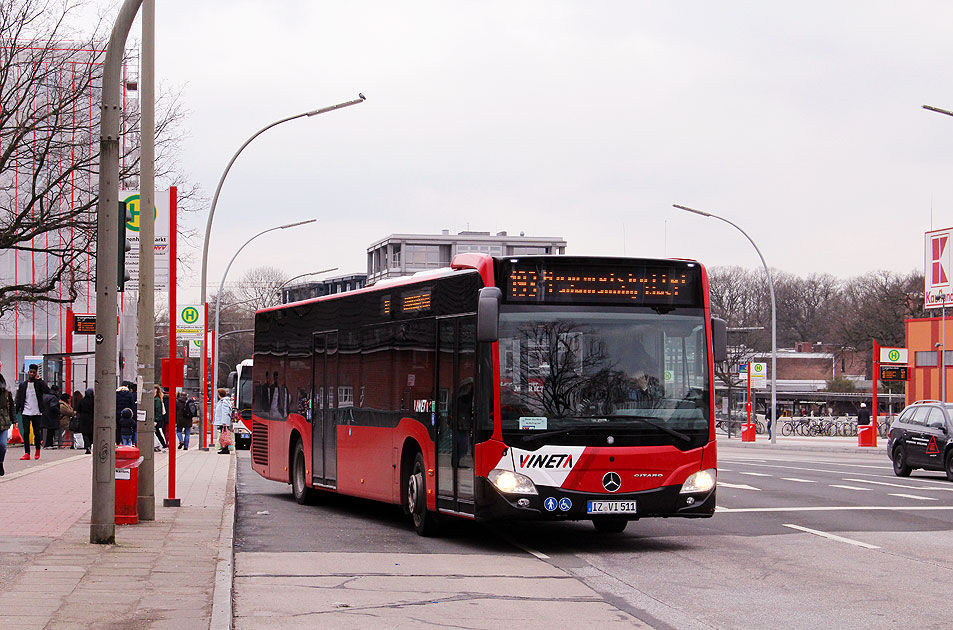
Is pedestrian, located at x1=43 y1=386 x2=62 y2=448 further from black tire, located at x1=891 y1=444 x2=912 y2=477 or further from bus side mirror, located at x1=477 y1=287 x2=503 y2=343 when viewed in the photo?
bus side mirror, located at x1=477 y1=287 x2=503 y2=343

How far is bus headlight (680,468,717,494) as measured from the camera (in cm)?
1289

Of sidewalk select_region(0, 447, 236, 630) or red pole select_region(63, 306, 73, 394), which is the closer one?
sidewalk select_region(0, 447, 236, 630)

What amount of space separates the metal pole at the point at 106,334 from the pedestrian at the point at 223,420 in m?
23.8

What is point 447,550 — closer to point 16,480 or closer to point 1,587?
point 1,587

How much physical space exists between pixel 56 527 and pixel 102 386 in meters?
2.36

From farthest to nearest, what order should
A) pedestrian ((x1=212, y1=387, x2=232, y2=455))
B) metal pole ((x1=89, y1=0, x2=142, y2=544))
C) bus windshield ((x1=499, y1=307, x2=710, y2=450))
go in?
pedestrian ((x1=212, y1=387, x2=232, y2=455)), bus windshield ((x1=499, y1=307, x2=710, y2=450)), metal pole ((x1=89, y1=0, x2=142, y2=544))

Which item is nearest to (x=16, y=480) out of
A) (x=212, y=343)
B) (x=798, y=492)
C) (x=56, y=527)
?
(x=56, y=527)

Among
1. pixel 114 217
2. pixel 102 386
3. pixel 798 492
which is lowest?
pixel 798 492

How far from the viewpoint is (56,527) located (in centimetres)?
1341

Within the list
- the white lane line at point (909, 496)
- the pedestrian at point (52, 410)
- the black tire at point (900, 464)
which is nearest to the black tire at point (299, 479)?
the white lane line at point (909, 496)

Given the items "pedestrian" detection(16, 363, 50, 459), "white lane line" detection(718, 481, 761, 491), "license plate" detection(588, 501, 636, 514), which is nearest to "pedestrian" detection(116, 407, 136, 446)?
"license plate" detection(588, 501, 636, 514)

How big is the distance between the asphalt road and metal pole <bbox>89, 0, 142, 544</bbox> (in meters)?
1.56

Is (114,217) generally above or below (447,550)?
above

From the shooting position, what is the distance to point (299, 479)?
1919 centimetres
